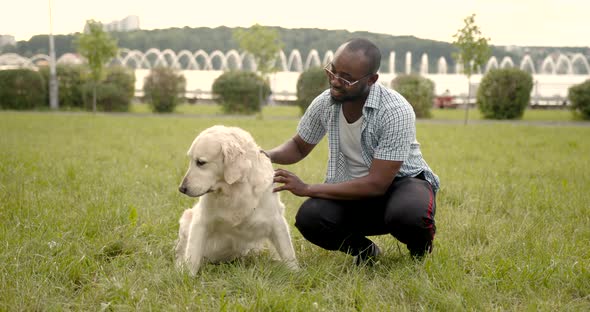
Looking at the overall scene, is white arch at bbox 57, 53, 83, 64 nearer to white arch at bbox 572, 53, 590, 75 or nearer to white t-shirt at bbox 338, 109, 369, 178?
white t-shirt at bbox 338, 109, 369, 178

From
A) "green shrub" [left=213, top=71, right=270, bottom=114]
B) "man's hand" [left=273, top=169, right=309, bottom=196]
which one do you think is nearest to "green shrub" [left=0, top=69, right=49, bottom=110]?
"green shrub" [left=213, top=71, right=270, bottom=114]

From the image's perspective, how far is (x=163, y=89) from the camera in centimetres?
2467

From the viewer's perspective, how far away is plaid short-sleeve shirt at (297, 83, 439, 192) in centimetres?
337

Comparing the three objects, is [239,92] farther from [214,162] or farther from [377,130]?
[214,162]

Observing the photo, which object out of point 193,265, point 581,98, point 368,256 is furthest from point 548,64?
point 193,265

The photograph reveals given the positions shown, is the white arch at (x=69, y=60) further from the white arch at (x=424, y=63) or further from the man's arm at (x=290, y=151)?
the white arch at (x=424, y=63)

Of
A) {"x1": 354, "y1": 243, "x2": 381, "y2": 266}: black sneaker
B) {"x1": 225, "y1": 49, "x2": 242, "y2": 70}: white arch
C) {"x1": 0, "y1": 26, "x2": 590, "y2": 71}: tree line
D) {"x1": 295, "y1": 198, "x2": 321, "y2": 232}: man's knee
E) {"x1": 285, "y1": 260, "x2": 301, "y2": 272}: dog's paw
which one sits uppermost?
{"x1": 0, "y1": 26, "x2": 590, "y2": 71}: tree line

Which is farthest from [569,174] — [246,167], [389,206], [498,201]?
[246,167]

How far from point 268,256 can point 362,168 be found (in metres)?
0.93

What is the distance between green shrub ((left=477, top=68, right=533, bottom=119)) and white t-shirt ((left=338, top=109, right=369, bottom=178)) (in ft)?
65.6

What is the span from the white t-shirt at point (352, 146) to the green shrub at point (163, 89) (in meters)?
21.9

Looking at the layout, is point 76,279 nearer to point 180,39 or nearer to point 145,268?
point 145,268

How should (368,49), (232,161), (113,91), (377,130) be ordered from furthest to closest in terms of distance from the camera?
(113,91)
(377,130)
(368,49)
(232,161)

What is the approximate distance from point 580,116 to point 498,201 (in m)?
18.9
